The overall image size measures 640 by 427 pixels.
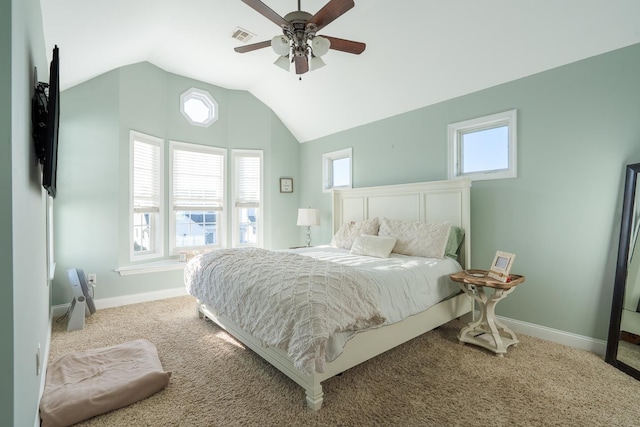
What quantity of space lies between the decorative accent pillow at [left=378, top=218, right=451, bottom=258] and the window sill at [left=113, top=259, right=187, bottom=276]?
301cm

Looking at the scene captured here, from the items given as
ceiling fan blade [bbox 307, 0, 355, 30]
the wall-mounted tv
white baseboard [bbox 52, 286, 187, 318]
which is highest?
ceiling fan blade [bbox 307, 0, 355, 30]

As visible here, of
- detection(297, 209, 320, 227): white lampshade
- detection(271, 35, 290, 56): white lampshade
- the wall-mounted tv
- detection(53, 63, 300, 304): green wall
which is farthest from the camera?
detection(297, 209, 320, 227): white lampshade

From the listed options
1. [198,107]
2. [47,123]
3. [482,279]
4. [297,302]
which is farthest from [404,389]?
[198,107]

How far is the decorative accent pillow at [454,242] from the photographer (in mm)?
3156

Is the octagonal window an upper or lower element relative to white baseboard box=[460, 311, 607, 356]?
upper

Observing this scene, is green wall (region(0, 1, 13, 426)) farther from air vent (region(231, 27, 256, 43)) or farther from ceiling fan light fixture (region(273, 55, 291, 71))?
air vent (region(231, 27, 256, 43))

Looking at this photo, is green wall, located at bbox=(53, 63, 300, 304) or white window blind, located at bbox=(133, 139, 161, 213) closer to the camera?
green wall, located at bbox=(53, 63, 300, 304)

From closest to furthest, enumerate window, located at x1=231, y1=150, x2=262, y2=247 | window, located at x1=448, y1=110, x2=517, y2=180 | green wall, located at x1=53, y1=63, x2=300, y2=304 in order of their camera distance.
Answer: window, located at x1=448, y1=110, x2=517, y2=180, green wall, located at x1=53, y1=63, x2=300, y2=304, window, located at x1=231, y1=150, x2=262, y2=247

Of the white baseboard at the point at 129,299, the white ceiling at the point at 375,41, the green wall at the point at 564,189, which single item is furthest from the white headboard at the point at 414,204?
the white baseboard at the point at 129,299

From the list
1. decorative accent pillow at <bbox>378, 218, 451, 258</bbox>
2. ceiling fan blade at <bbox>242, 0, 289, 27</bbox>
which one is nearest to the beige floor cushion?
decorative accent pillow at <bbox>378, 218, 451, 258</bbox>

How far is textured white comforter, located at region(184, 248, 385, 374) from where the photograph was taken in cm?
169

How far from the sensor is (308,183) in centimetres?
552

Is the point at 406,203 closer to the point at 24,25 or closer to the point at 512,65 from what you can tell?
the point at 512,65

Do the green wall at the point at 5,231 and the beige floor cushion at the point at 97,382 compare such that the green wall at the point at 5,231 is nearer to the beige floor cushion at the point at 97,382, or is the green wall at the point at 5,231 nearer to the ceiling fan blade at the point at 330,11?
the beige floor cushion at the point at 97,382
